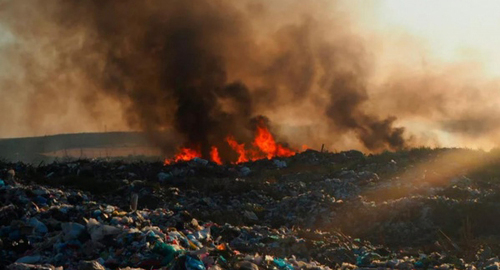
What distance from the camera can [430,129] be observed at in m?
47.2

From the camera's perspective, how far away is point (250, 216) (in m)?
13.1

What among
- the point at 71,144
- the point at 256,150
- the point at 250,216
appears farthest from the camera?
the point at 71,144

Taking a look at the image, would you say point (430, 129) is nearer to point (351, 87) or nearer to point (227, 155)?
point (351, 87)

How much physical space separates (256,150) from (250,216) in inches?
523

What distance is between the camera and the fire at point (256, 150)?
25.7 m

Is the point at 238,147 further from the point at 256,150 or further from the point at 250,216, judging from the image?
the point at 250,216

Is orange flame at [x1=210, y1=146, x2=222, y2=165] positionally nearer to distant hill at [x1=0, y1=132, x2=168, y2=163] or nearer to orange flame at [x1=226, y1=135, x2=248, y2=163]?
orange flame at [x1=226, y1=135, x2=248, y2=163]

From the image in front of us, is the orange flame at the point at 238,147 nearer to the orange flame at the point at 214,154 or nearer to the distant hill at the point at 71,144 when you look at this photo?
the orange flame at the point at 214,154

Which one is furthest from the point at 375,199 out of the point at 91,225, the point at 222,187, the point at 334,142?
the point at 334,142

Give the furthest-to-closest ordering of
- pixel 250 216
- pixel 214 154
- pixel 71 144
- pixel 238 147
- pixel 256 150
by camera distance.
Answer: pixel 71 144 < pixel 256 150 < pixel 238 147 < pixel 214 154 < pixel 250 216

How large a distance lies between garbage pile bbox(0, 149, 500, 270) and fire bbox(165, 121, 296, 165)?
3593mm

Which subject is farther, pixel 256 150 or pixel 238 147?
pixel 256 150

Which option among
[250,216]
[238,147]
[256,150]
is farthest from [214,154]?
[250,216]

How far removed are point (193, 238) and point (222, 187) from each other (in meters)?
7.66
